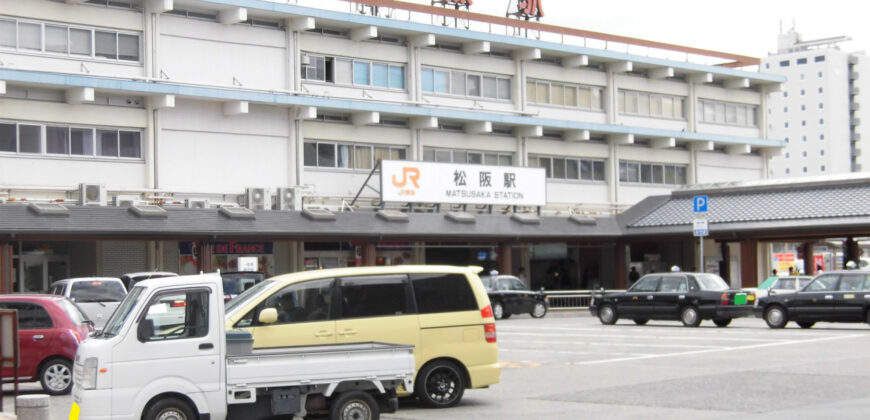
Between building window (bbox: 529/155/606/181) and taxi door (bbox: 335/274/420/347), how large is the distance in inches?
1318

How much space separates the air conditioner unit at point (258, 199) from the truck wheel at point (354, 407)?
2516 centimetres

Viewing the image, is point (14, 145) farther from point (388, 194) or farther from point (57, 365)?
point (57, 365)

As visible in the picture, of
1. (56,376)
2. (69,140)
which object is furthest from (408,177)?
Result: (56,376)

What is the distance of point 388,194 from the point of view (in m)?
40.2

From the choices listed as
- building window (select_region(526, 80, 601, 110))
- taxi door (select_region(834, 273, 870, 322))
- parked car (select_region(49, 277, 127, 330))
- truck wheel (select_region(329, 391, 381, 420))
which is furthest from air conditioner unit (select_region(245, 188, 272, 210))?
truck wheel (select_region(329, 391, 381, 420))

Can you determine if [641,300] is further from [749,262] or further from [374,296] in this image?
[374,296]

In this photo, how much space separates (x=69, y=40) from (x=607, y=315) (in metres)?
19.1

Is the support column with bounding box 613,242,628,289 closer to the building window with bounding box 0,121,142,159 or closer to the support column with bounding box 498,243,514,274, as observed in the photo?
the support column with bounding box 498,243,514,274

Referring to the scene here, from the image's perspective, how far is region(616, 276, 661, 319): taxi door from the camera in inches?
1252

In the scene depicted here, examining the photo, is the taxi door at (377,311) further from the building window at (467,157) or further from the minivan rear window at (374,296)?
the building window at (467,157)

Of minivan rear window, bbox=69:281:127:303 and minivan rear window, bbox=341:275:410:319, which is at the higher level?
minivan rear window, bbox=341:275:410:319

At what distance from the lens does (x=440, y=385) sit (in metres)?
15.2

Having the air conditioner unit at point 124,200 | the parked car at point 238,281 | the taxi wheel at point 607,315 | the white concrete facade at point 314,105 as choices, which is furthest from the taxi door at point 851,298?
the air conditioner unit at point 124,200

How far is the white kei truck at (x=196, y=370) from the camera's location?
12.0 m
